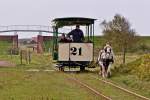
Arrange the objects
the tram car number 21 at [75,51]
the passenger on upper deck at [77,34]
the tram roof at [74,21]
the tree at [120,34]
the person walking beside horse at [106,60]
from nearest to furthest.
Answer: the person walking beside horse at [106,60], the tram car number 21 at [75,51], the passenger on upper deck at [77,34], the tram roof at [74,21], the tree at [120,34]

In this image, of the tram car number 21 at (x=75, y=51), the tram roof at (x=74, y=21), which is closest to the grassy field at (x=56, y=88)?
the tram car number 21 at (x=75, y=51)

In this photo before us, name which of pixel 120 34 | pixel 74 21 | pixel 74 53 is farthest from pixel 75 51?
pixel 120 34

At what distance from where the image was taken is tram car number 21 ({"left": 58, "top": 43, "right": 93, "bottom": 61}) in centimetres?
3644

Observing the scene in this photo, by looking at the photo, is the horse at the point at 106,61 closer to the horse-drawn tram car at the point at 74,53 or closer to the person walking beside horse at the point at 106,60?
the person walking beside horse at the point at 106,60

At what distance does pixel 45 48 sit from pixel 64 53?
67.0 m

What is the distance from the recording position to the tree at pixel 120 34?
2955 inches

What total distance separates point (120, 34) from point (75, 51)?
4093 cm

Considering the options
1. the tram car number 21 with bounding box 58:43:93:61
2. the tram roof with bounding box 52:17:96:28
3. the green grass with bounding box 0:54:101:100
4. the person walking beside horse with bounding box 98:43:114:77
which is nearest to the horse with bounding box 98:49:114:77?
the person walking beside horse with bounding box 98:43:114:77

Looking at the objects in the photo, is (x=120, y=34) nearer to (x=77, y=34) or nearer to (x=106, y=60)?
(x=77, y=34)

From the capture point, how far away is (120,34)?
77125 mm

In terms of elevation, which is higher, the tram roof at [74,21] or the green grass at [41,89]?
the tram roof at [74,21]

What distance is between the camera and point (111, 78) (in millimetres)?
30969

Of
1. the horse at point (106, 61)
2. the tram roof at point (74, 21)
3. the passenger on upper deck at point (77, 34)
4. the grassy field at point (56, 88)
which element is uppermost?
the tram roof at point (74, 21)

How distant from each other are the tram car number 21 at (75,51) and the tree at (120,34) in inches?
1249
